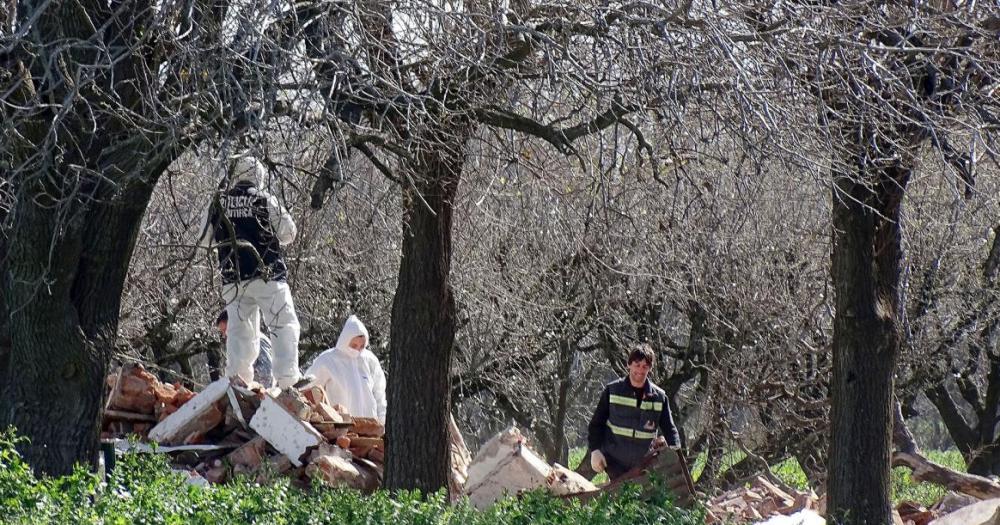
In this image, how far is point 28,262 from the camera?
7.04 m

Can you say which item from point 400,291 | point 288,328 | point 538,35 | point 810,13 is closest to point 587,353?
point 288,328

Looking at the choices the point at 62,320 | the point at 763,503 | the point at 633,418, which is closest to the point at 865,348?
the point at 633,418

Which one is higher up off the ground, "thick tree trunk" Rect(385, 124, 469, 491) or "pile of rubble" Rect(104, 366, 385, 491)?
"thick tree trunk" Rect(385, 124, 469, 491)

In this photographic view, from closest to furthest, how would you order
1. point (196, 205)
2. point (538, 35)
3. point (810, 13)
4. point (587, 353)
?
point (538, 35)
point (810, 13)
point (196, 205)
point (587, 353)

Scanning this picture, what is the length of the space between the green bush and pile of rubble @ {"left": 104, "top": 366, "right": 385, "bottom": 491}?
321 centimetres

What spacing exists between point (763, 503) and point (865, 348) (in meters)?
1.90

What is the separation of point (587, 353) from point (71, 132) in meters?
12.7

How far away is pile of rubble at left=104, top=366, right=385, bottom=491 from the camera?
33.1 feet

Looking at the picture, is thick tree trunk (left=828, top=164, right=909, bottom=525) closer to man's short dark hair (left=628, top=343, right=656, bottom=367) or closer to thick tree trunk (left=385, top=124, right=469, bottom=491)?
man's short dark hair (left=628, top=343, right=656, bottom=367)

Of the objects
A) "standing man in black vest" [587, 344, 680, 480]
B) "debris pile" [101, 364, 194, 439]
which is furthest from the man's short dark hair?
"debris pile" [101, 364, 194, 439]

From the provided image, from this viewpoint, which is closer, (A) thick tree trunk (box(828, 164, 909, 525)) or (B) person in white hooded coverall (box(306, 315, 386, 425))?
(A) thick tree trunk (box(828, 164, 909, 525))

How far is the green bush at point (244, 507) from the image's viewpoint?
5.50 m

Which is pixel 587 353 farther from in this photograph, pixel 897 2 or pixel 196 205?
pixel 897 2

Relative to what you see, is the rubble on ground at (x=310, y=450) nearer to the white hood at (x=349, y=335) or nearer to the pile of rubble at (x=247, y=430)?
the pile of rubble at (x=247, y=430)
